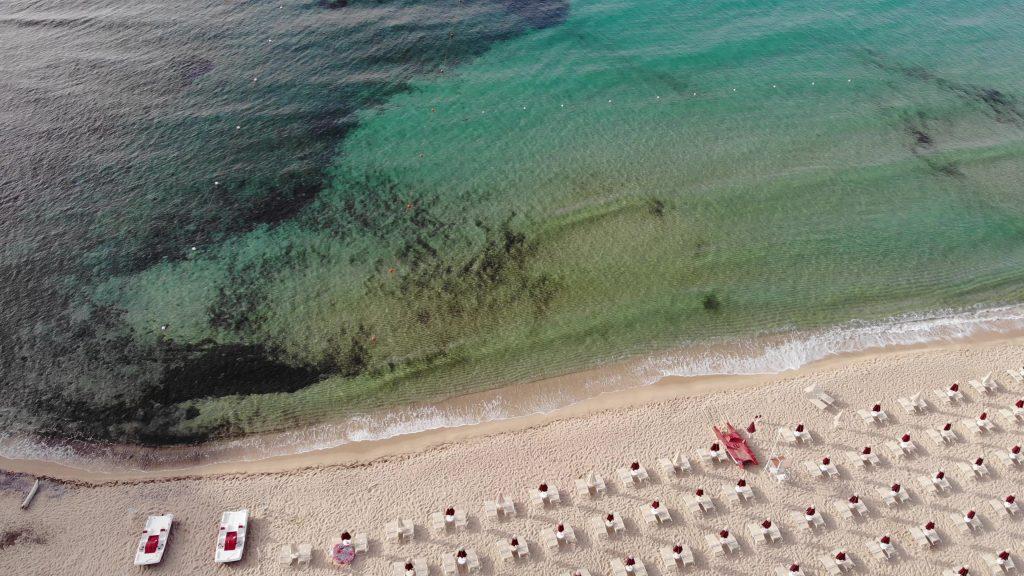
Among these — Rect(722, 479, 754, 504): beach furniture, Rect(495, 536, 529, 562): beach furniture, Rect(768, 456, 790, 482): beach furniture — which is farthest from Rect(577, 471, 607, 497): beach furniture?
Rect(768, 456, 790, 482): beach furniture

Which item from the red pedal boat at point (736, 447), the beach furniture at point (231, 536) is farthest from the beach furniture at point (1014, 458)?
the beach furniture at point (231, 536)

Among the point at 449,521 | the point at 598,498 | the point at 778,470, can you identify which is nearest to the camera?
the point at 449,521

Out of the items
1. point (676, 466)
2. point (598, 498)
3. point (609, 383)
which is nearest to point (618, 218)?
point (609, 383)

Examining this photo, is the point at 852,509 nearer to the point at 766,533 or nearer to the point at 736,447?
the point at 766,533

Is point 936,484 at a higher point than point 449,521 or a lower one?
lower

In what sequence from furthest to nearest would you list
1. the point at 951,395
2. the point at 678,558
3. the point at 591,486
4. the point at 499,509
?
the point at 951,395
the point at 591,486
the point at 499,509
the point at 678,558

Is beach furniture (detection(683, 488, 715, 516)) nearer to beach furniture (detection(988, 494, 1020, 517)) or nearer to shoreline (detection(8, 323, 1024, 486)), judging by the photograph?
shoreline (detection(8, 323, 1024, 486))
